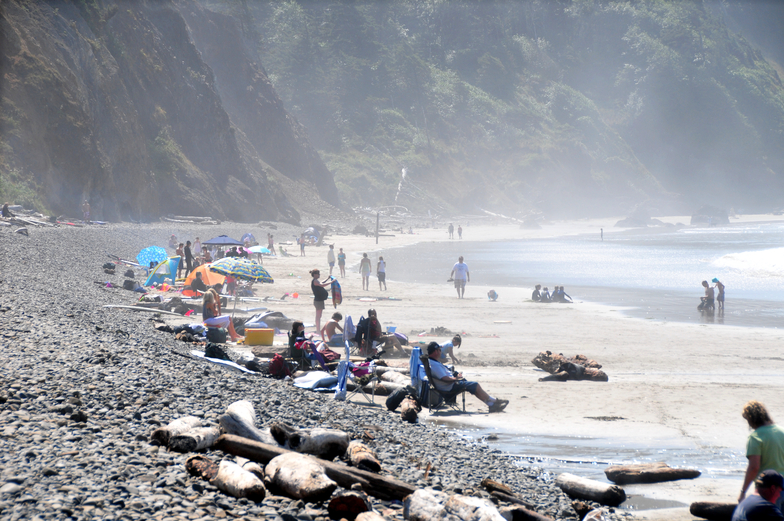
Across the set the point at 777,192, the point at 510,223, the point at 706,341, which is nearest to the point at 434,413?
the point at 706,341

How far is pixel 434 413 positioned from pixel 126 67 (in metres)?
41.9

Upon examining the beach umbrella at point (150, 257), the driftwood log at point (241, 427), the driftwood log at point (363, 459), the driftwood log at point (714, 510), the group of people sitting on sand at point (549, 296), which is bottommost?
the driftwood log at point (714, 510)

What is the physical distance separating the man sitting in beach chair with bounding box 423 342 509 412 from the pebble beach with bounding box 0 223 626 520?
35.4 inches

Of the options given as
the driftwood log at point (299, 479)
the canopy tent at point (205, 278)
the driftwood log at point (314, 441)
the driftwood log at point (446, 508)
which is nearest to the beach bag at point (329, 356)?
the driftwood log at point (314, 441)

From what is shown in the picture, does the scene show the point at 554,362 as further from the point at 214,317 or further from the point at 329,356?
the point at 214,317

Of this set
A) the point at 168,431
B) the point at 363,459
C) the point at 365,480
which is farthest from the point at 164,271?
the point at 365,480

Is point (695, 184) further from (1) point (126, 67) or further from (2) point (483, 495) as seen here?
(2) point (483, 495)

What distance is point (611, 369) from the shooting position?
10.4 metres

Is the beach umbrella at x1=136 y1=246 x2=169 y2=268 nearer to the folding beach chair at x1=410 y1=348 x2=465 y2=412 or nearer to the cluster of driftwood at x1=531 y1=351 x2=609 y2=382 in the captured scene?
the cluster of driftwood at x1=531 y1=351 x2=609 y2=382

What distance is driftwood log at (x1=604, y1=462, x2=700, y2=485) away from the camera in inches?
221

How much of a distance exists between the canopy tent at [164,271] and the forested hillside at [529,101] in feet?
189

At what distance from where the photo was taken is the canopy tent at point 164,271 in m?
18.3

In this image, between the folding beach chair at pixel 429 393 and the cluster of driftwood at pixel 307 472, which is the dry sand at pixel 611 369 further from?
the cluster of driftwood at pixel 307 472

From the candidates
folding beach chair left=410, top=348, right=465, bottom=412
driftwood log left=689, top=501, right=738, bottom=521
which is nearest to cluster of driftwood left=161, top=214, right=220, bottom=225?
folding beach chair left=410, top=348, right=465, bottom=412
